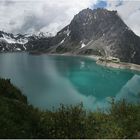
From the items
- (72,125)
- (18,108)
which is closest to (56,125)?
(72,125)

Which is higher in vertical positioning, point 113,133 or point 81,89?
point 81,89

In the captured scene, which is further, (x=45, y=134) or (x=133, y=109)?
(x=133, y=109)

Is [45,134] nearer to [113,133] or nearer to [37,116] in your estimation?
[37,116]

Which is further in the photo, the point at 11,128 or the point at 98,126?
the point at 98,126

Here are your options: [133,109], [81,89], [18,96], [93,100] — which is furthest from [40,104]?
[133,109]

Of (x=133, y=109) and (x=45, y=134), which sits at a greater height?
(x=133, y=109)

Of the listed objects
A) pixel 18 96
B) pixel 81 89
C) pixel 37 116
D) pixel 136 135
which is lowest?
pixel 136 135

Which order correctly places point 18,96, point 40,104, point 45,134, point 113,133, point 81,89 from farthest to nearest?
point 81,89
point 40,104
point 18,96
point 113,133
point 45,134

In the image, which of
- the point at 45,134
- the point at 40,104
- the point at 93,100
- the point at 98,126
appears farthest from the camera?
the point at 93,100

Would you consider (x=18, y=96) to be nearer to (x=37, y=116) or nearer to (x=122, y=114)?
(x=37, y=116)
